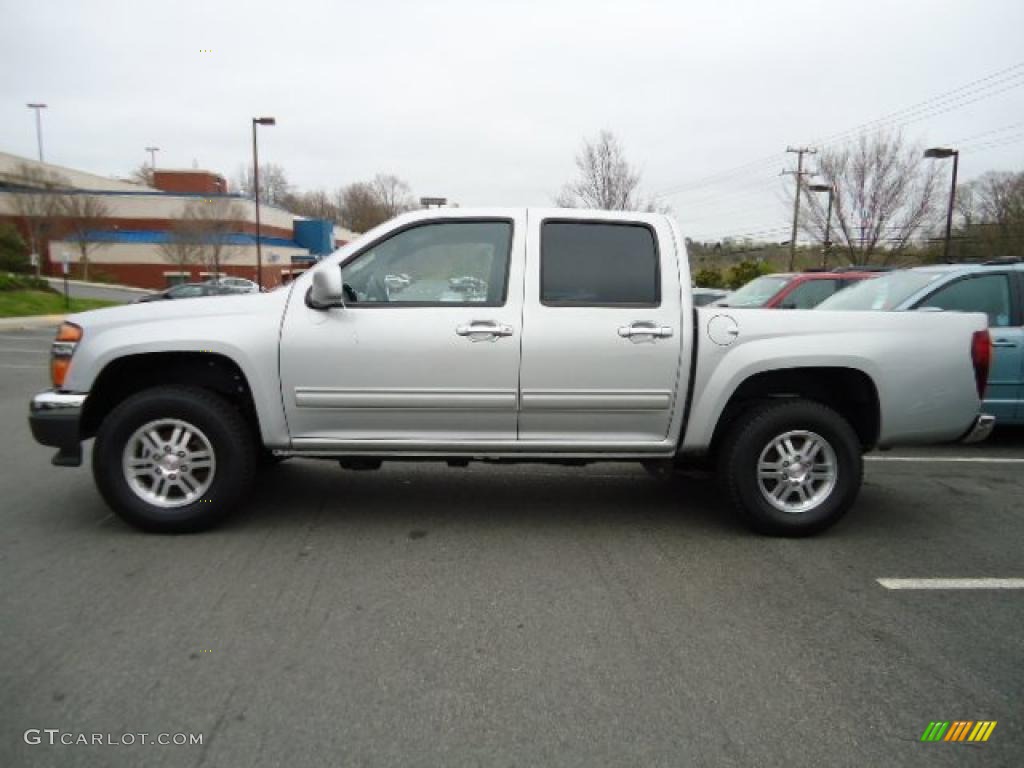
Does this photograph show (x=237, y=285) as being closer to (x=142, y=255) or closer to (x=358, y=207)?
(x=142, y=255)

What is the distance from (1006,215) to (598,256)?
4363 centimetres

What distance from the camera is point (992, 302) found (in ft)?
22.7

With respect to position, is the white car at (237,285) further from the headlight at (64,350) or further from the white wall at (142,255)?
the headlight at (64,350)

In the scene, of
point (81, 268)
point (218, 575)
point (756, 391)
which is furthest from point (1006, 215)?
point (81, 268)

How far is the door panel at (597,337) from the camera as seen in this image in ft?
13.9

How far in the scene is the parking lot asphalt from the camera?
8.19 feet

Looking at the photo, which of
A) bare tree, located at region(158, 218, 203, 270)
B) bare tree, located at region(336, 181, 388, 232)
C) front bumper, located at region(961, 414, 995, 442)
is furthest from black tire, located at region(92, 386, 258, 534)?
bare tree, located at region(336, 181, 388, 232)

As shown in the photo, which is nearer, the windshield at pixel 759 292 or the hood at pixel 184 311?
the hood at pixel 184 311

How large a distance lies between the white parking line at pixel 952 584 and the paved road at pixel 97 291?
39.5 m

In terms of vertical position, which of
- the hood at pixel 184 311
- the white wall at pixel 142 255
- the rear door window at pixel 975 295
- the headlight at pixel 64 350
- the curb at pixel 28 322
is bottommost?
the curb at pixel 28 322

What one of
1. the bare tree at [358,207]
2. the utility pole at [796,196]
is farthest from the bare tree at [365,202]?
the utility pole at [796,196]

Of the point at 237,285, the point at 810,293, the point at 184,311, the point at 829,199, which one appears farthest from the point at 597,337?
the point at 237,285

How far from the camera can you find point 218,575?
12.4 feet

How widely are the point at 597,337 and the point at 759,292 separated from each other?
8.03m
